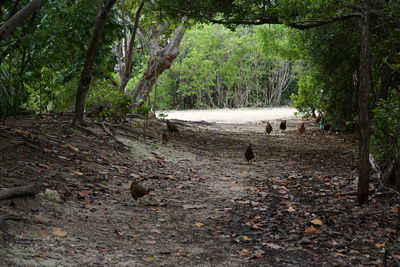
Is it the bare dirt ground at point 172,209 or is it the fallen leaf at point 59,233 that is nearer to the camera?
the bare dirt ground at point 172,209

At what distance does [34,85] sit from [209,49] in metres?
30.8

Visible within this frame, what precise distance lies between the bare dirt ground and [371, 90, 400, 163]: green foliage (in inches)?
25.8

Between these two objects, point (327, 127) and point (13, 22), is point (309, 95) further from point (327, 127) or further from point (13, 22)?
point (13, 22)

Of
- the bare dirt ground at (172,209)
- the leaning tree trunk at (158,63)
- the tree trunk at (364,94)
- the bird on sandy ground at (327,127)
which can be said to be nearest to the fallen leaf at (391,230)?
the bare dirt ground at (172,209)

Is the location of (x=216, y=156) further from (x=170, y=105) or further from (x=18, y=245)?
(x=170, y=105)

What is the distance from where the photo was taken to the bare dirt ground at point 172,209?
429cm

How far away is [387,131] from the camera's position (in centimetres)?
648

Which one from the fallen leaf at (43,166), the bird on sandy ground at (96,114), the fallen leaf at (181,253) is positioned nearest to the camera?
the fallen leaf at (181,253)

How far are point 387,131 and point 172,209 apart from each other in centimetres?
318

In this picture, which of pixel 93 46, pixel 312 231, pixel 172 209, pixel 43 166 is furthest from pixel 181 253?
pixel 93 46

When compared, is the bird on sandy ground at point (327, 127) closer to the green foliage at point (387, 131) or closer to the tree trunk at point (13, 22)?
the green foliage at point (387, 131)

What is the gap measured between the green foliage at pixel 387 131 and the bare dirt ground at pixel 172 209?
65 centimetres

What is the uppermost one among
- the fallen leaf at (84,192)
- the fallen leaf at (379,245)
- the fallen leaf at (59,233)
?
the fallen leaf at (84,192)

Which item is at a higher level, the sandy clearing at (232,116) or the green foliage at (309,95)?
the green foliage at (309,95)
